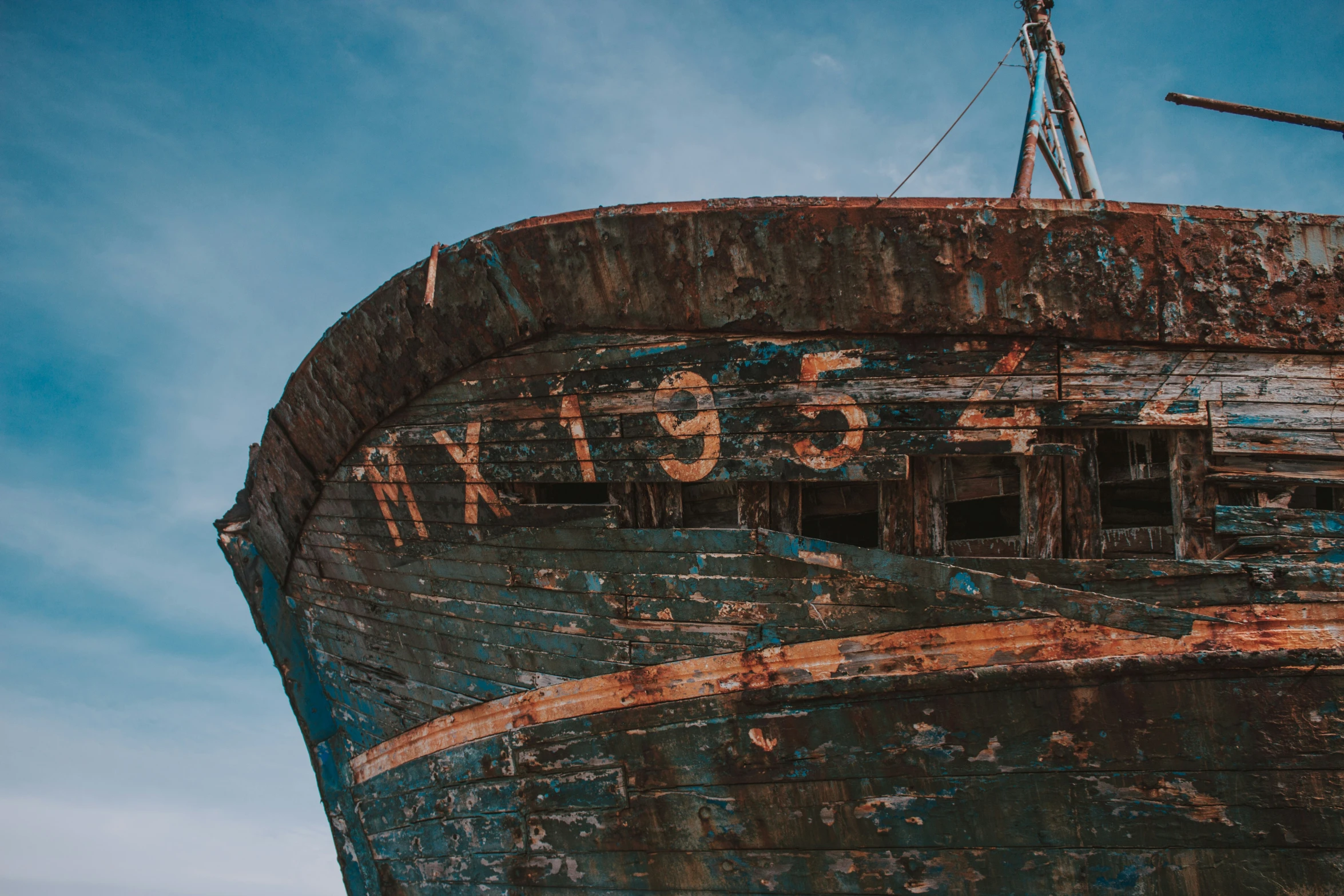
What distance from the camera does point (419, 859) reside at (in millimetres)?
4449

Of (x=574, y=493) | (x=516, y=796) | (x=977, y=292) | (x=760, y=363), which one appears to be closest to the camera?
(x=977, y=292)

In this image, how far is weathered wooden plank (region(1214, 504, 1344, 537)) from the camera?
2891 mm

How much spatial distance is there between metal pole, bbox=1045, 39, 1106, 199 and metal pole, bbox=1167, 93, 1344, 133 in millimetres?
973

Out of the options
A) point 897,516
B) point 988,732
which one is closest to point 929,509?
point 897,516

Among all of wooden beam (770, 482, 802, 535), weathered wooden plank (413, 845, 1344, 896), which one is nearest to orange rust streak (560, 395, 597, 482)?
wooden beam (770, 482, 802, 535)

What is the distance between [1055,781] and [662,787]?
1.50 meters

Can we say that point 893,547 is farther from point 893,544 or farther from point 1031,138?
point 1031,138

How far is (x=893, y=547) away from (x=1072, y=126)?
7847 millimetres

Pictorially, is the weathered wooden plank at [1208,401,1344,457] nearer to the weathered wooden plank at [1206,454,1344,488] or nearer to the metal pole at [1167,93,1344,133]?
→ the weathered wooden plank at [1206,454,1344,488]

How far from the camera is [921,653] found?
10.1 ft

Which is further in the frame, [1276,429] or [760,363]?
[760,363]

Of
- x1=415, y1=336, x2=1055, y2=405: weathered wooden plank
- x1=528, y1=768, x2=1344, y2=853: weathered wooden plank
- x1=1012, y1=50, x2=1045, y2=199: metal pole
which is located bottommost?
x1=528, y1=768, x2=1344, y2=853: weathered wooden plank

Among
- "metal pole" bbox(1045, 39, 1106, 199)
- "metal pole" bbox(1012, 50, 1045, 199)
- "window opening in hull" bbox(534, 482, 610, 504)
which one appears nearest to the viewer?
"window opening in hull" bbox(534, 482, 610, 504)

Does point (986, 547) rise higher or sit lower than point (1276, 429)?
lower
